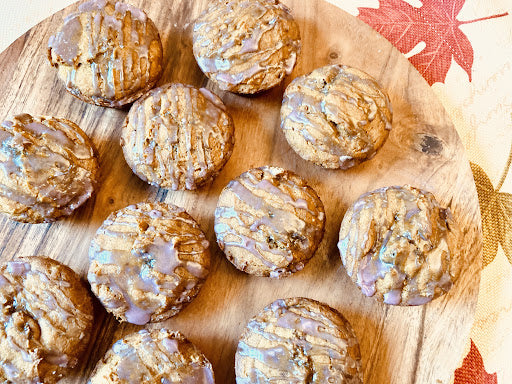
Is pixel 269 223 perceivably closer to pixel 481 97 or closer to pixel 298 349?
pixel 298 349

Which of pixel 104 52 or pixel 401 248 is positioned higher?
pixel 104 52

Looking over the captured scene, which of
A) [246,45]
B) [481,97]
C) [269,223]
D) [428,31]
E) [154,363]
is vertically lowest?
[154,363]

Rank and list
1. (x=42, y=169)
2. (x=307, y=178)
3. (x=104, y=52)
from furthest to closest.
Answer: (x=307, y=178) → (x=104, y=52) → (x=42, y=169)

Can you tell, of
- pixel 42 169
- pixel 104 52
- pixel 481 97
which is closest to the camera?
pixel 42 169

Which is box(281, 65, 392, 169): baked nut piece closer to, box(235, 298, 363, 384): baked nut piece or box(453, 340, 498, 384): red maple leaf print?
box(235, 298, 363, 384): baked nut piece

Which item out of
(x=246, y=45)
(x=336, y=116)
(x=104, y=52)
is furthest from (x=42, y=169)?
(x=336, y=116)

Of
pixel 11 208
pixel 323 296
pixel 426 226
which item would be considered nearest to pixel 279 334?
pixel 323 296
